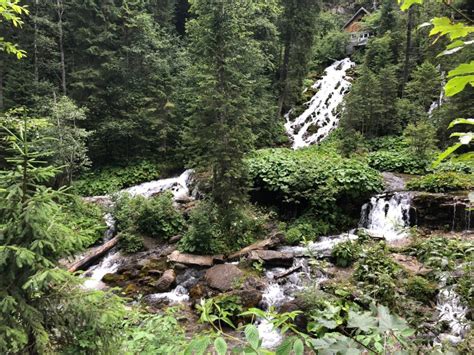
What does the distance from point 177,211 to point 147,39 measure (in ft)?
42.8

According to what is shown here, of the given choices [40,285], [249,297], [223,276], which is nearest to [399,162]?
[223,276]

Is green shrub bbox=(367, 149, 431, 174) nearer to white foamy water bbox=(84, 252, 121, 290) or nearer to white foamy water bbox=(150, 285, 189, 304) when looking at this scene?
white foamy water bbox=(150, 285, 189, 304)

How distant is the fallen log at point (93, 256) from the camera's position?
8992mm

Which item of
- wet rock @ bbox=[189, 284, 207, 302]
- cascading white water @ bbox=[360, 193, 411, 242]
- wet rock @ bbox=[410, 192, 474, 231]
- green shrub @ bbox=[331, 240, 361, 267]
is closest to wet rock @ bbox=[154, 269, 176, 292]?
wet rock @ bbox=[189, 284, 207, 302]

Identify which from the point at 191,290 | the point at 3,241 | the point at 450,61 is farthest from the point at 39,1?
the point at 450,61

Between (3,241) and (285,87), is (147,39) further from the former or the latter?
(3,241)

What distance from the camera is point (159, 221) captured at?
413 inches

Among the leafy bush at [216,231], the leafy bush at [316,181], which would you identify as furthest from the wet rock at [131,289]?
the leafy bush at [316,181]

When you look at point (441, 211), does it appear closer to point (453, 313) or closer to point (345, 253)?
point (345, 253)

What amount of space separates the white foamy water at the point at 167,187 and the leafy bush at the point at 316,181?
14.2 feet

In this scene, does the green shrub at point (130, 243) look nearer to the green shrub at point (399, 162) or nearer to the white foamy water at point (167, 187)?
the white foamy water at point (167, 187)

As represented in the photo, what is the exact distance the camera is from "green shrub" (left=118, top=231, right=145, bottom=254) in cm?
986

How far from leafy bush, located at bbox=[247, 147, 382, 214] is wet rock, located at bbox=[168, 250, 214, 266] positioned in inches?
142

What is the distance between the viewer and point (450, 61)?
52.5 ft
